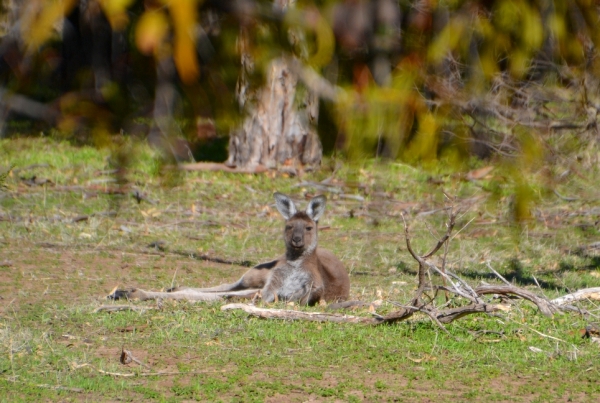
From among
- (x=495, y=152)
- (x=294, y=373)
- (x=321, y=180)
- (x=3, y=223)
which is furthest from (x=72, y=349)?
(x=321, y=180)

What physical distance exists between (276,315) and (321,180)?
648 cm

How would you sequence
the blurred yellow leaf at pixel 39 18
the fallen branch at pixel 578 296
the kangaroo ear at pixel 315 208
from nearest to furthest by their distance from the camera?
the blurred yellow leaf at pixel 39 18, the fallen branch at pixel 578 296, the kangaroo ear at pixel 315 208

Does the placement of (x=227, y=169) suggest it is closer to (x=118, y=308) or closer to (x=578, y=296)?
(x=118, y=308)

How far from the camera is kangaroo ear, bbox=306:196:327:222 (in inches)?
310

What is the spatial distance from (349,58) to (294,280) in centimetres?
531

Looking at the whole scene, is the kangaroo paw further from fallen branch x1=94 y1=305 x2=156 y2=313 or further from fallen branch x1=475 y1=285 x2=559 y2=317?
fallen branch x1=475 y1=285 x2=559 y2=317

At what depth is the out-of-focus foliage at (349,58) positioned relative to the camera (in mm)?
1543

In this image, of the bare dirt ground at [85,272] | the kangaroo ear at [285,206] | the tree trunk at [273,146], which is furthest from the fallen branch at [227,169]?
the kangaroo ear at [285,206]

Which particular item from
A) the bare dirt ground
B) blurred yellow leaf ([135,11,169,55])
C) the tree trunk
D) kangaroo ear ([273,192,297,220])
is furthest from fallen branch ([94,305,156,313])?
the tree trunk

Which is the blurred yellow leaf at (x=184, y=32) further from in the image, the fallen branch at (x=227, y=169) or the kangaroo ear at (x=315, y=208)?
the fallen branch at (x=227, y=169)

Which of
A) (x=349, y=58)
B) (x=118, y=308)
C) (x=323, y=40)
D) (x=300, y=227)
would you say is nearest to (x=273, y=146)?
(x=300, y=227)

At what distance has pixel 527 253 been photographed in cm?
934

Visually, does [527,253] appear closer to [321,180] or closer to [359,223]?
[359,223]

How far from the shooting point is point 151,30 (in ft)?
4.76
